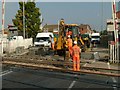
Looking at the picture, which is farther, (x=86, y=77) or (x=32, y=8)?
(x=32, y=8)

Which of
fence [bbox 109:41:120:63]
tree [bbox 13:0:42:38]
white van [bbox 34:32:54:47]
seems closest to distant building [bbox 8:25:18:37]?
tree [bbox 13:0:42:38]

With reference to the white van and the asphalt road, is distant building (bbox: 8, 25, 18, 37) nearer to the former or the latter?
the white van

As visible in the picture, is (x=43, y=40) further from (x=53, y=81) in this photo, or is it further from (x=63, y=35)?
(x=53, y=81)

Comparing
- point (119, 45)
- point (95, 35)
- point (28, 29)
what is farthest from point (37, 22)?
point (119, 45)

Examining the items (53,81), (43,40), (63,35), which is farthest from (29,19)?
(53,81)

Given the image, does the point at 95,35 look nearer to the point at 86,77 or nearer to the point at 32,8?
the point at 32,8

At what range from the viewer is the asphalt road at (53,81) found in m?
10.3

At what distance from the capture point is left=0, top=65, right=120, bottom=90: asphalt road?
1031cm

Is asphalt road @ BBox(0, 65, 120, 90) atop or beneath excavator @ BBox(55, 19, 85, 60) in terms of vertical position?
beneath

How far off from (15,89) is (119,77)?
4.92 meters

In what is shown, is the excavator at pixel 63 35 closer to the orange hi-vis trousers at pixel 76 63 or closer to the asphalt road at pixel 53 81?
the orange hi-vis trousers at pixel 76 63

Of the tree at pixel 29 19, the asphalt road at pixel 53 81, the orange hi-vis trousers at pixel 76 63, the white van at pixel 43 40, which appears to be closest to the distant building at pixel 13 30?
the tree at pixel 29 19

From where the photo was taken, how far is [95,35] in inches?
2111

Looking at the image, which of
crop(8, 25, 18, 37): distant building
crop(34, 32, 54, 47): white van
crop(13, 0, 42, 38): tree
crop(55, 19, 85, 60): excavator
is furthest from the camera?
crop(13, 0, 42, 38): tree
